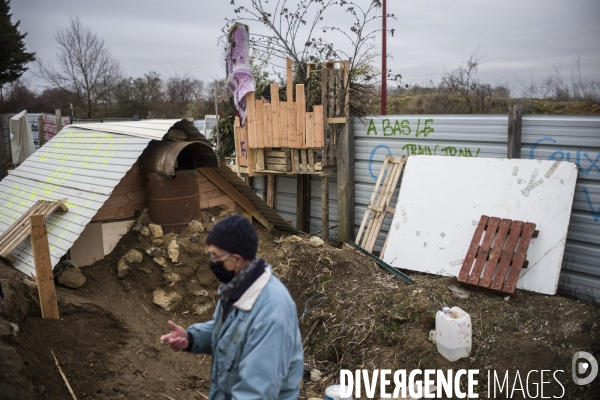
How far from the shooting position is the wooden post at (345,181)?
8547 mm

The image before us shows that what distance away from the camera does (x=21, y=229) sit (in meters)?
6.67

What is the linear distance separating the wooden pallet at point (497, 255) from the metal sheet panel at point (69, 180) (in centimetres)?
466

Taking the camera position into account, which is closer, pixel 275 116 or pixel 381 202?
pixel 381 202

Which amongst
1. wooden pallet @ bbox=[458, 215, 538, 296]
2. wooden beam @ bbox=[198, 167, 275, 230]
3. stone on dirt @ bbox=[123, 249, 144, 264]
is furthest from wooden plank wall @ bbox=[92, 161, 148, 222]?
wooden pallet @ bbox=[458, 215, 538, 296]

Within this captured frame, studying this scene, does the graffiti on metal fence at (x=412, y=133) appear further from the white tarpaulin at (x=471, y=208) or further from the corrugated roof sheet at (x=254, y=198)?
the corrugated roof sheet at (x=254, y=198)

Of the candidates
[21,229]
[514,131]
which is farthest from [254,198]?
[514,131]

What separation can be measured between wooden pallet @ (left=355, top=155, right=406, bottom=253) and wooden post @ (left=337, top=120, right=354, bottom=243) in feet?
1.78

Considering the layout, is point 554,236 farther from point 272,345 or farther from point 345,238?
point 272,345

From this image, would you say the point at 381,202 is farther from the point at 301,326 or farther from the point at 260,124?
the point at 301,326

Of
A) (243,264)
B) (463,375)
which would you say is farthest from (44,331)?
(463,375)

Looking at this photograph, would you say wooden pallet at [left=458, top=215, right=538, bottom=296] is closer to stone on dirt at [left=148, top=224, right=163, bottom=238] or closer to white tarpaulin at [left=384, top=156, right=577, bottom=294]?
white tarpaulin at [left=384, top=156, right=577, bottom=294]

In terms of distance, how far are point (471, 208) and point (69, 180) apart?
5.88 metres

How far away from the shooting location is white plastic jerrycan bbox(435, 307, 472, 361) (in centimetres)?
490

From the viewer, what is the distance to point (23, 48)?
32.0 meters
